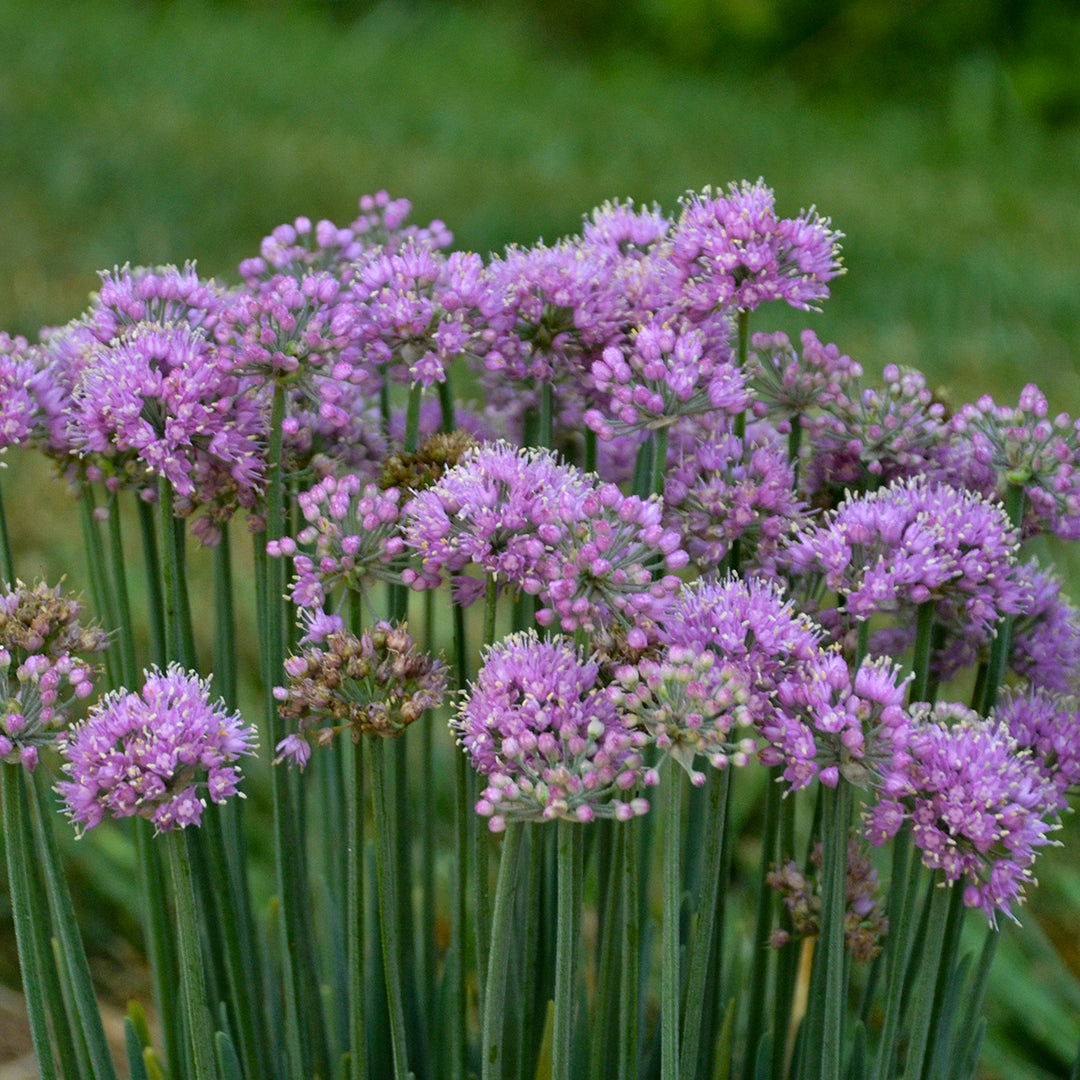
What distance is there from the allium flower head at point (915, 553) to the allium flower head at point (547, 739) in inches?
9.6

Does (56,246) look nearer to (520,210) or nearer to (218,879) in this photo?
(520,210)

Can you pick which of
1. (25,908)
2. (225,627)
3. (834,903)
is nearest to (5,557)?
(225,627)

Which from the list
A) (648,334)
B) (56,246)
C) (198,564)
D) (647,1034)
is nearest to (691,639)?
(648,334)

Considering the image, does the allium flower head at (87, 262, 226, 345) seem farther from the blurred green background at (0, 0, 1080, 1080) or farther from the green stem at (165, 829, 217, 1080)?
the blurred green background at (0, 0, 1080, 1080)

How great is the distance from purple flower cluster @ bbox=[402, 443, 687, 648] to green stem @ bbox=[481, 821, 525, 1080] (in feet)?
0.54

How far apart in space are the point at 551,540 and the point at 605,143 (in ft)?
23.0

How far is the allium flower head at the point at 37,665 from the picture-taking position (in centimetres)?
107

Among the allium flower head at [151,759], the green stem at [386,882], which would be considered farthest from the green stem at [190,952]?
the green stem at [386,882]

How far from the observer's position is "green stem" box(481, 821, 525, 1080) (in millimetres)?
1024

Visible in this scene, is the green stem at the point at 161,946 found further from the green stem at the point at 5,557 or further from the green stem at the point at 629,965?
the green stem at the point at 629,965

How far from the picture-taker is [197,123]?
700 cm

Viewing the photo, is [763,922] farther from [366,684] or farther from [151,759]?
[151,759]

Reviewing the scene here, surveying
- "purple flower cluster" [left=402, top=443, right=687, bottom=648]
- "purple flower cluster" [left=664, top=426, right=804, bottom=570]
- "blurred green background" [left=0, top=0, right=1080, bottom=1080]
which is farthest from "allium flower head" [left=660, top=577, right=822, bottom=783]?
"blurred green background" [left=0, top=0, right=1080, bottom=1080]

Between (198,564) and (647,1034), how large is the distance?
237cm
